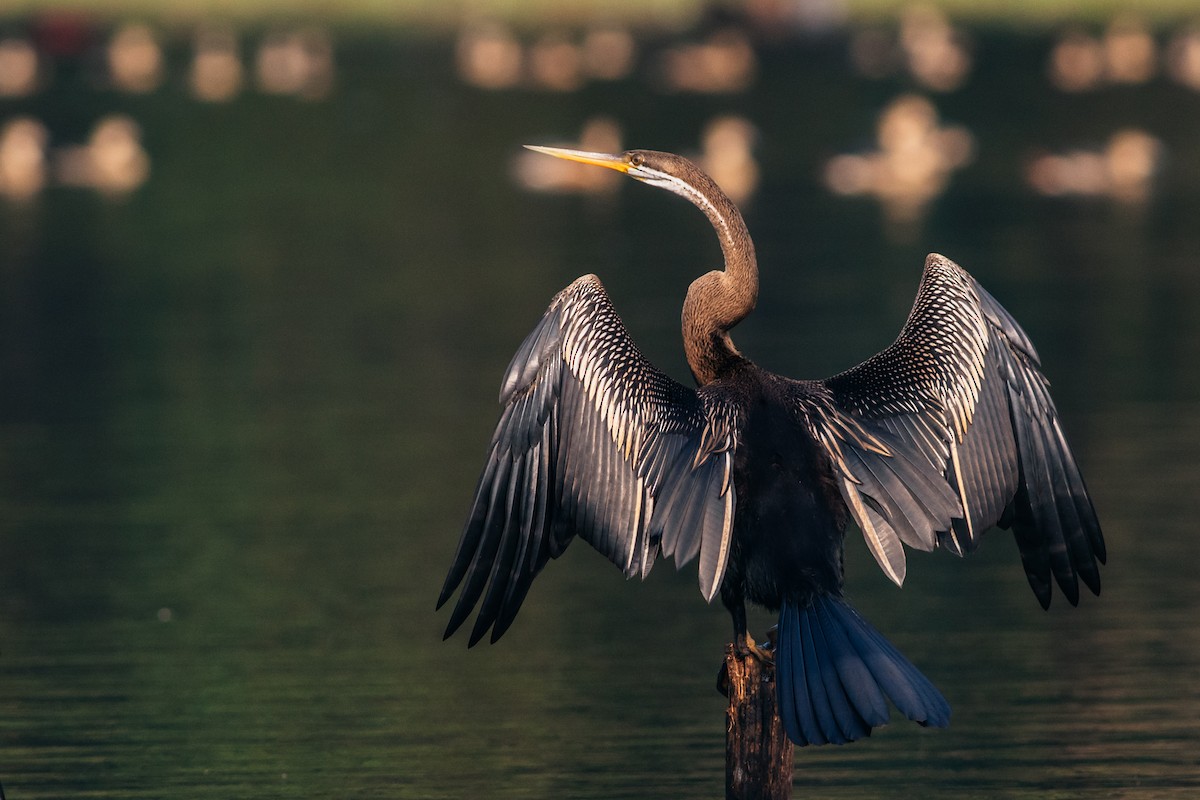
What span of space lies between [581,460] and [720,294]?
0.70 m

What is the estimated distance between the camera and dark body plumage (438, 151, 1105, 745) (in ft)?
21.0

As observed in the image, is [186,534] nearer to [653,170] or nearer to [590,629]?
[590,629]

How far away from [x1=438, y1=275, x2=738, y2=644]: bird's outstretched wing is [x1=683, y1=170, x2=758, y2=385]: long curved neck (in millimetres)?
262

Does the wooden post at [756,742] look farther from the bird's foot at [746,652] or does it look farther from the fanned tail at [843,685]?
the fanned tail at [843,685]

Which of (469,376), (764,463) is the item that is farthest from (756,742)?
(469,376)

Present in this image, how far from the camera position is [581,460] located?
6.73m

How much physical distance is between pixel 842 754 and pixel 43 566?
429 centimetres

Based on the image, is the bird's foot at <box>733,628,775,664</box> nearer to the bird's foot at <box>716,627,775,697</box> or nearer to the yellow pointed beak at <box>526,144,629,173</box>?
the bird's foot at <box>716,627,775,697</box>

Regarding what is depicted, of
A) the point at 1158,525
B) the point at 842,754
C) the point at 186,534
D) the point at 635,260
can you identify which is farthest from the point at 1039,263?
the point at 842,754

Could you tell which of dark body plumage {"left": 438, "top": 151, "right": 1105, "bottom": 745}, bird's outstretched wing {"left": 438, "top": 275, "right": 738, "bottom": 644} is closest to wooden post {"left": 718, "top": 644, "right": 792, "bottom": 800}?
dark body plumage {"left": 438, "top": 151, "right": 1105, "bottom": 745}

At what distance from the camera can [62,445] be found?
13086 millimetres

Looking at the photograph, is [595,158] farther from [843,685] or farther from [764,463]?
[843,685]

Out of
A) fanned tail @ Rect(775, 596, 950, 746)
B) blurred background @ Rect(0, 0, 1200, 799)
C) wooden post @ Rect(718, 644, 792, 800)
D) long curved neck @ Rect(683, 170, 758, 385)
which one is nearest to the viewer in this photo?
fanned tail @ Rect(775, 596, 950, 746)

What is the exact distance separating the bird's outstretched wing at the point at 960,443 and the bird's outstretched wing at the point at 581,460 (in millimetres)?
409
